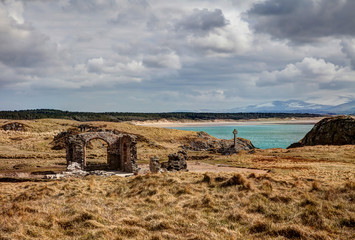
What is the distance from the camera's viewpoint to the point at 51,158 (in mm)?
36062

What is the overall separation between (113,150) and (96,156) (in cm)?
1127

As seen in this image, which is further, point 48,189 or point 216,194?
point 48,189

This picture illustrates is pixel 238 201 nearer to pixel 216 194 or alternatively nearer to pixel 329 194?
pixel 216 194

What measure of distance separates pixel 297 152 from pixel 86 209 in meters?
28.9

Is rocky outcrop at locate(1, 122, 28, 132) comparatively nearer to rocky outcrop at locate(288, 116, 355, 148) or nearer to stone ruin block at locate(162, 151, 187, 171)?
stone ruin block at locate(162, 151, 187, 171)

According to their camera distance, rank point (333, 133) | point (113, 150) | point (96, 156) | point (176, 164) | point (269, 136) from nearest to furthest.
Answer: point (176, 164) < point (113, 150) < point (96, 156) < point (333, 133) < point (269, 136)

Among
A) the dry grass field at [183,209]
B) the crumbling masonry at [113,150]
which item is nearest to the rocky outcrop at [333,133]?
the crumbling masonry at [113,150]

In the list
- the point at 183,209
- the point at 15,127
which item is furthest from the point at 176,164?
the point at 15,127

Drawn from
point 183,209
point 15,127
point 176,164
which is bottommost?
point 176,164

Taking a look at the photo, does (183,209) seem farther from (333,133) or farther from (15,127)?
(15,127)

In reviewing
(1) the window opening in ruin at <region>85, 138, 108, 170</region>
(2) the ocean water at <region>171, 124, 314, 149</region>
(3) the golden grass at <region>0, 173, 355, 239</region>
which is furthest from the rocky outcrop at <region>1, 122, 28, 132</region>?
(3) the golden grass at <region>0, 173, 355, 239</region>

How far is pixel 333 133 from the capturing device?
4391 centimetres

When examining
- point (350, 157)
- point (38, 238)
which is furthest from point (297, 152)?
point (38, 238)

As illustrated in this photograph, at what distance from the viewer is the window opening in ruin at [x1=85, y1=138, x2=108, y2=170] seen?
28580mm
